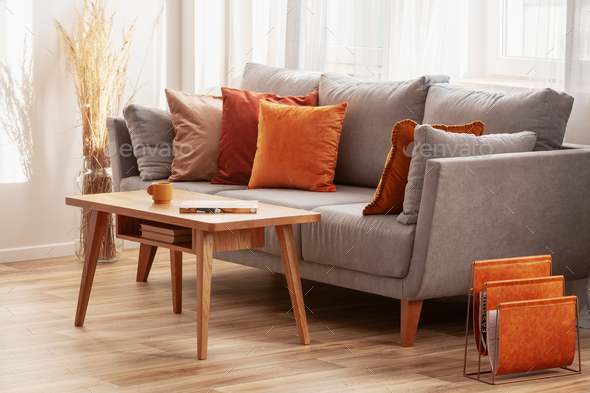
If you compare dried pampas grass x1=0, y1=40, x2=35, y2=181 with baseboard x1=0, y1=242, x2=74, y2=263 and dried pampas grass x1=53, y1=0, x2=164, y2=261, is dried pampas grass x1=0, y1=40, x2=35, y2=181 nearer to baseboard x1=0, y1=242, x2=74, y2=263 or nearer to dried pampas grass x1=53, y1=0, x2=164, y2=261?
dried pampas grass x1=53, y1=0, x2=164, y2=261

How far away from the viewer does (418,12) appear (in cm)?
405

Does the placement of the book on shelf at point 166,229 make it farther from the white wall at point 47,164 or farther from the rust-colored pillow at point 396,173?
the white wall at point 47,164

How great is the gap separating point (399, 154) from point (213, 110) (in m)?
1.28

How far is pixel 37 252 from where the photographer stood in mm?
4652

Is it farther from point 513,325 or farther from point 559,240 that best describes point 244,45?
point 513,325

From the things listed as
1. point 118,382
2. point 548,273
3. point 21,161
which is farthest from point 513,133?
point 21,161

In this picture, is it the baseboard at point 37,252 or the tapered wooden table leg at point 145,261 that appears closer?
the tapered wooden table leg at point 145,261

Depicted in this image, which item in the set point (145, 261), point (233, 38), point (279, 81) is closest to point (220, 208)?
point (145, 261)

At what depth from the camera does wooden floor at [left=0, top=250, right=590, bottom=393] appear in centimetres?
262

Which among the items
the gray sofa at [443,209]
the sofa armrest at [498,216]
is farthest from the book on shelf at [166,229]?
the sofa armrest at [498,216]

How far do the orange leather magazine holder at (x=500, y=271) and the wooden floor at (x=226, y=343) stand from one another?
0.20 metres

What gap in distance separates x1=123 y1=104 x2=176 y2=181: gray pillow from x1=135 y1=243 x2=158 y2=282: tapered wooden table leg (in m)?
0.34

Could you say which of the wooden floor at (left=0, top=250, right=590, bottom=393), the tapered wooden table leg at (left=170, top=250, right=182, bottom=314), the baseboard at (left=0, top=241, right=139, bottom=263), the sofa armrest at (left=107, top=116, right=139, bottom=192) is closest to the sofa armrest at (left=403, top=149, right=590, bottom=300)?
the wooden floor at (left=0, top=250, right=590, bottom=393)

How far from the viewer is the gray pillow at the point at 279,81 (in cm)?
420
